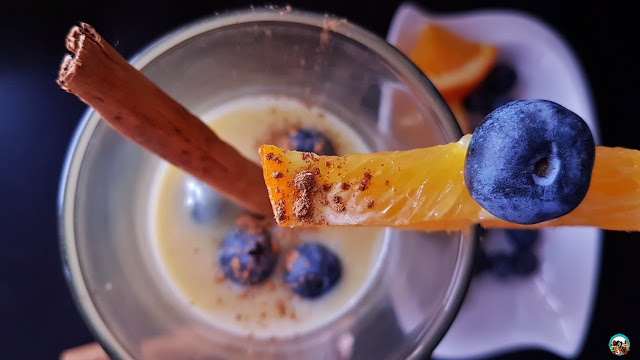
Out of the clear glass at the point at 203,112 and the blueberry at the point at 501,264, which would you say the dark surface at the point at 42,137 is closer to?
the blueberry at the point at 501,264

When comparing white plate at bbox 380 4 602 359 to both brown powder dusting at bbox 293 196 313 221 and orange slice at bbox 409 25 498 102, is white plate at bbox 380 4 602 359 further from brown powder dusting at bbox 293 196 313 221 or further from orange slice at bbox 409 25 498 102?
brown powder dusting at bbox 293 196 313 221

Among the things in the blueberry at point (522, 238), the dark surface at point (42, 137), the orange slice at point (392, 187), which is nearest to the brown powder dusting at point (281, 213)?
the orange slice at point (392, 187)

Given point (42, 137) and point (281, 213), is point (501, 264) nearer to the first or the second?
point (281, 213)

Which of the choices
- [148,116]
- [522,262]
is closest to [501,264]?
[522,262]

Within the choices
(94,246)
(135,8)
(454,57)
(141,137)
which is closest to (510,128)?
(141,137)

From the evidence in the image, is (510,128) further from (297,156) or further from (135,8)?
(135,8)

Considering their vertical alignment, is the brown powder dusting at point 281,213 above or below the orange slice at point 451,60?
below

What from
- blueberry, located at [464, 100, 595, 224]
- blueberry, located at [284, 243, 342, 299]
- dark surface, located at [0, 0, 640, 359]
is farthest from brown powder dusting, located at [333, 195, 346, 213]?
dark surface, located at [0, 0, 640, 359]
